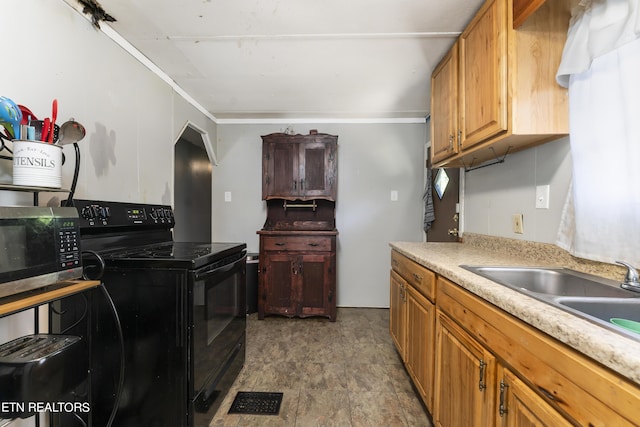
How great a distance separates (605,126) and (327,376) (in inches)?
78.2

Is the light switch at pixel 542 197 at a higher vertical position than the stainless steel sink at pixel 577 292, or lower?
higher

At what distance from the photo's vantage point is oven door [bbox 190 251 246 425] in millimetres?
1343

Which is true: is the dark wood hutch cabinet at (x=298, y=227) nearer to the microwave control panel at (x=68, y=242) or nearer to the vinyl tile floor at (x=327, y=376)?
the vinyl tile floor at (x=327, y=376)

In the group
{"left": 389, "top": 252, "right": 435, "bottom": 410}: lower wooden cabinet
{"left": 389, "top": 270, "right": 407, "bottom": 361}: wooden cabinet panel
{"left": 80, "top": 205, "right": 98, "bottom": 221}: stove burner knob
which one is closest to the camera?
{"left": 80, "top": 205, "right": 98, "bottom": 221}: stove burner knob

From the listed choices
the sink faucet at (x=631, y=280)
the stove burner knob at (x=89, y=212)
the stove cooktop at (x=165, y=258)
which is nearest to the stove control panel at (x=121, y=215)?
the stove burner knob at (x=89, y=212)

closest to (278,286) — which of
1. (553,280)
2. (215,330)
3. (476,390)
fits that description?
(215,330)

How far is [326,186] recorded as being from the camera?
3.11 metres

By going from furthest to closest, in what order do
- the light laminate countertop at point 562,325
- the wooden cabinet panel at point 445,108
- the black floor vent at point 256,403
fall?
the wooden cabinet panel at point 445,108 < the black floor vent at point 256,403 < the light laminate countertop at point 562,325

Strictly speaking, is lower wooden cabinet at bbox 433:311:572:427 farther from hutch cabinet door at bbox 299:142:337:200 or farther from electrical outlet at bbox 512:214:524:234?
hutch cabinet door at bbox 299:142:337:200

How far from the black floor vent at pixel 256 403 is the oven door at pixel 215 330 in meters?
0.10

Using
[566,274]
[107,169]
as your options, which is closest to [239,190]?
[107,169]

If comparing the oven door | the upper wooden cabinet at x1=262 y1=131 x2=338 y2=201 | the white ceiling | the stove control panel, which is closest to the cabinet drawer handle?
the oven door

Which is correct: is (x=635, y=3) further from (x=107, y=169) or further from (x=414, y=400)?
(x=107, y=169)

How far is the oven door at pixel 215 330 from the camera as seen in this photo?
1343 mm
